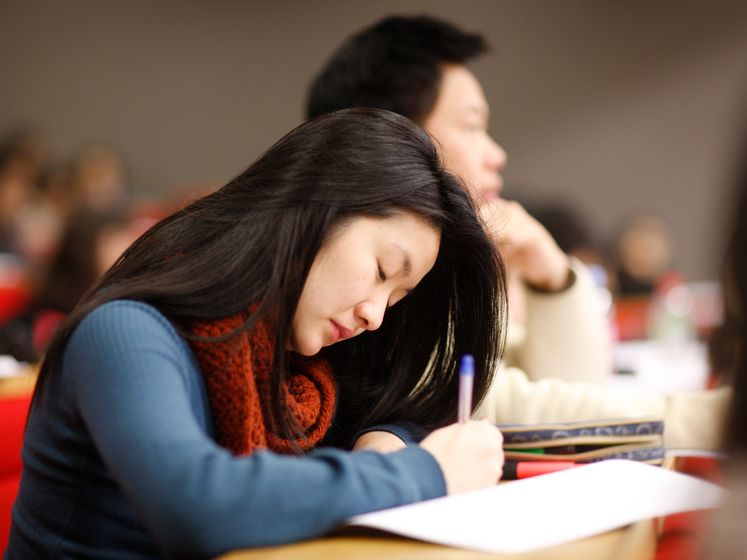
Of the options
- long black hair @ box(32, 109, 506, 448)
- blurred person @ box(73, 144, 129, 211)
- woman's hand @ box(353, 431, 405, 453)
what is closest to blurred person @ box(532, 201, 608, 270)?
long black hair @ box(32, 109, 506, 448)

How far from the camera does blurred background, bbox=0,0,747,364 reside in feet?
22.1

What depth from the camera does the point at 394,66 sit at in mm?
1812

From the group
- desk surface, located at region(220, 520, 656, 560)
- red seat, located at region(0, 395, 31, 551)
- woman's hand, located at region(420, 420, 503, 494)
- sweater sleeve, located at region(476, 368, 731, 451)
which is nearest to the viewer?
desk surface, located at region(220, 520, 656, 560)

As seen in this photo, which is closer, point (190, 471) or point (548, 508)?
point (190, 471)

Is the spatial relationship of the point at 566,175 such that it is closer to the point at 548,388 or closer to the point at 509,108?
the point at 509,108

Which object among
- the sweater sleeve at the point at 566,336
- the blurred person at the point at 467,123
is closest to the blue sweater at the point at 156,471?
the blurred person at the point at 467,123

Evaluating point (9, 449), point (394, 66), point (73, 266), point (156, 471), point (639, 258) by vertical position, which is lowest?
point (639, 258)

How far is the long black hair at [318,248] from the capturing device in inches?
41.0

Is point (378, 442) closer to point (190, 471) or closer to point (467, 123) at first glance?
point (190, 471)

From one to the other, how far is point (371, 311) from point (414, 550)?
373 mm

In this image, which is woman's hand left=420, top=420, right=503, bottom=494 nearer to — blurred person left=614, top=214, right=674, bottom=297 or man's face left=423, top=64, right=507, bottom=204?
man's face left=423, top=64, right=507, bottom=204

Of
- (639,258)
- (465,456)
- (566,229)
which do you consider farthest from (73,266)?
(639,258)

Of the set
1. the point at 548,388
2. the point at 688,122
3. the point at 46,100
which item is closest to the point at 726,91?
the point at 688,122

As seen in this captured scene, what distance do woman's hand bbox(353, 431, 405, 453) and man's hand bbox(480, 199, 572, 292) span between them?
2.11 ft
